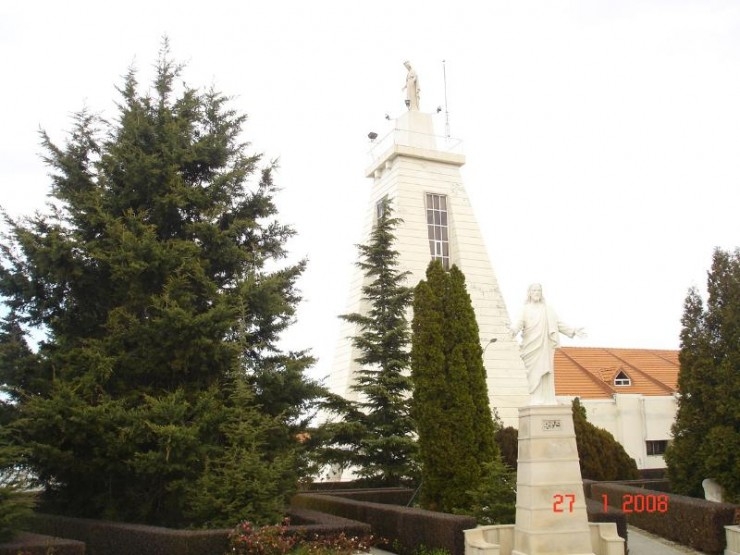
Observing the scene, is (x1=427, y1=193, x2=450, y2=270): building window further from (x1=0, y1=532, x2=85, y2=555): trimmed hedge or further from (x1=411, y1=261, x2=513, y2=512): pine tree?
(x1=0, y1=532, x2=85, y2=555): trimmed hedge

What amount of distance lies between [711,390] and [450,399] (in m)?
6.37

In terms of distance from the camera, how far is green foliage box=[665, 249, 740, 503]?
1573 centimetres

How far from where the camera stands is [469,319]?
16.1 meters

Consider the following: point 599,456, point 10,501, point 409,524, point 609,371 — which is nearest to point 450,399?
point 409,524

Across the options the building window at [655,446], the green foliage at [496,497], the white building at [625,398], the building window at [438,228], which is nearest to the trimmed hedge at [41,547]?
the green foliage at [496,497]

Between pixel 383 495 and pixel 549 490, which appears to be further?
pixel 383 495

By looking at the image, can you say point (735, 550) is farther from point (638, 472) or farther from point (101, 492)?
point (101, 492)

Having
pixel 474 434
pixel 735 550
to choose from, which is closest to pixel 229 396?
pixel 474 434

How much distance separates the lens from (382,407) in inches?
765

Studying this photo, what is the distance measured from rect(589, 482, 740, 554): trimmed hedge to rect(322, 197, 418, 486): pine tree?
5.57 m

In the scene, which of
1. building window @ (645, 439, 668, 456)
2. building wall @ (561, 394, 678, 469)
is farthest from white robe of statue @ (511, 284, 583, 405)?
building window @ (645, 439, 668, 456)

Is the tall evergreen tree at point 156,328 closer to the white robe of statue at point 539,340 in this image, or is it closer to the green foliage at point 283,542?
the green foliage at point 283,542

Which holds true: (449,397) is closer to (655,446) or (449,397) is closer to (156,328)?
(156,328)

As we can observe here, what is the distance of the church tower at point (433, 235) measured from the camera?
2719 cm
